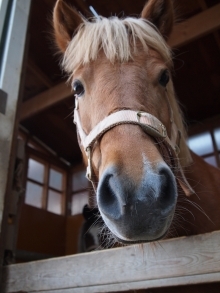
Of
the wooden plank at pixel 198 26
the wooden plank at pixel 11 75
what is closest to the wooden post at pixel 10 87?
the wooden plank at pixel 11 75

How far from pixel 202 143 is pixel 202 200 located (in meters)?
4.20

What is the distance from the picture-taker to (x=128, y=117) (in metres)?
1.07

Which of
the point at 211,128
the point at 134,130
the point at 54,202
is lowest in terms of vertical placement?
the point at 134,130

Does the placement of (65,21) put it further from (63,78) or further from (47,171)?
(47,171)

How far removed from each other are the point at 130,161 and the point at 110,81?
45cm

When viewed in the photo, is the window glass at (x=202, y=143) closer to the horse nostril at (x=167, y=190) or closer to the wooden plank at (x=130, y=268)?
the wooden plank at (x=130, y=268)

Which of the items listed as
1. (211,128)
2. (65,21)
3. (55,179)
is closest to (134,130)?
(65,21)

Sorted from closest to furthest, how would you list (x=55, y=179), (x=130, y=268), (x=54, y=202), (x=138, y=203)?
(x=138, y=203)
(x=130, y=268)
(x=54, y=202)
(x=55, y=179)

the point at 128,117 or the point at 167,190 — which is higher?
the point at 128,117

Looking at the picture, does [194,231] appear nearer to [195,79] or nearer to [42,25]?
[42,25]

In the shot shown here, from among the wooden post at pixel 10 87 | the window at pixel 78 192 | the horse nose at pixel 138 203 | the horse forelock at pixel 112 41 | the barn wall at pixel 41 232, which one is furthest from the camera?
the window at pixel 78 192

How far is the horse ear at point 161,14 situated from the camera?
1.66m

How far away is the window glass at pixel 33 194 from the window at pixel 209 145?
300 centimetres

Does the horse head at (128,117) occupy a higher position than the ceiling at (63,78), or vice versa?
the ceiling at (63,78)
